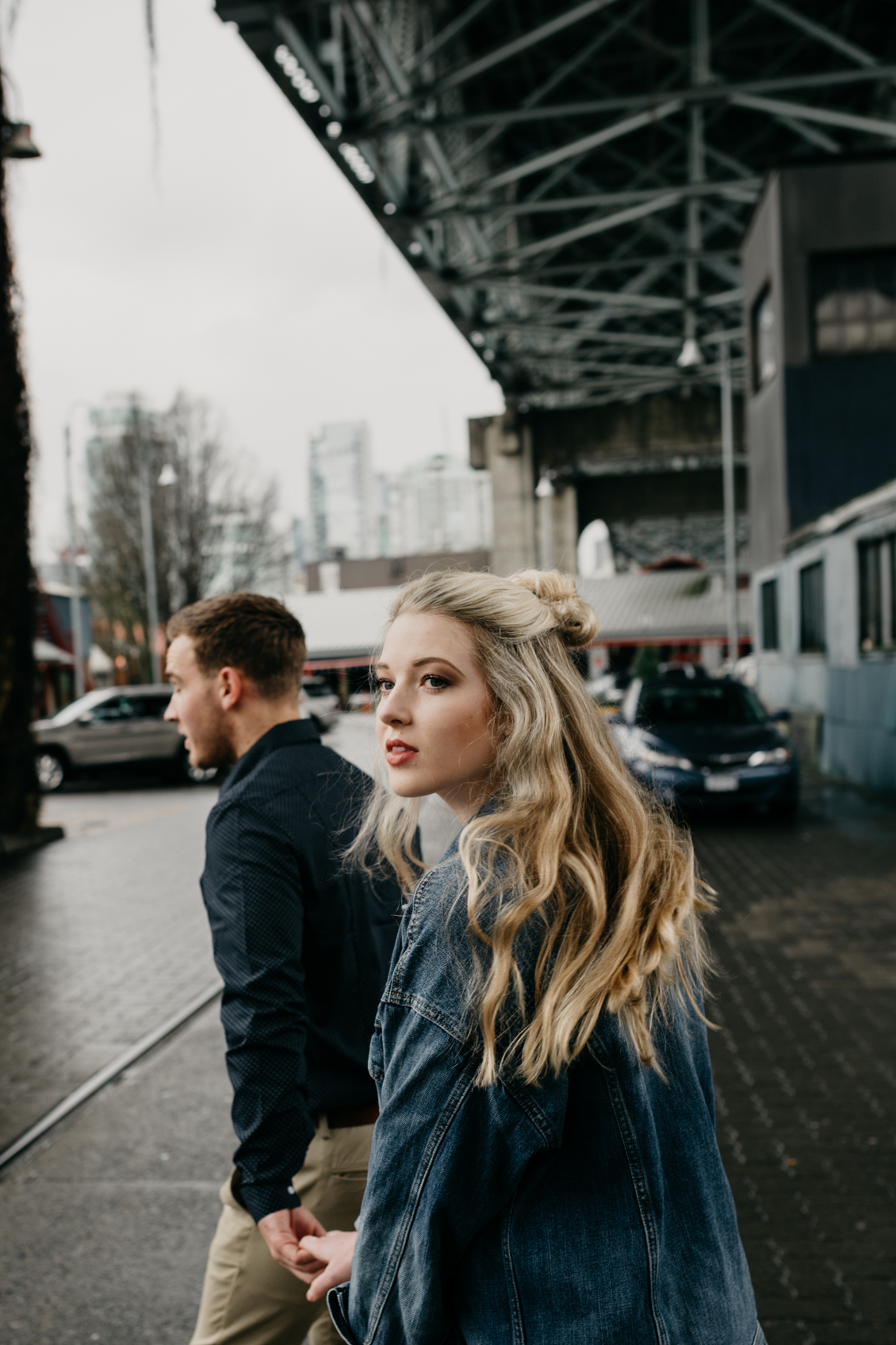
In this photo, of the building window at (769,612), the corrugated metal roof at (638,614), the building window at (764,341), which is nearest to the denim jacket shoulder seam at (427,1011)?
the building window at (764,341)

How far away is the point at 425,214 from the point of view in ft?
85.1

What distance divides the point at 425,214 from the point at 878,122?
30.0 ft

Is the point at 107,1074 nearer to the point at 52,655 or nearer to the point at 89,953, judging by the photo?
the point at 89,953

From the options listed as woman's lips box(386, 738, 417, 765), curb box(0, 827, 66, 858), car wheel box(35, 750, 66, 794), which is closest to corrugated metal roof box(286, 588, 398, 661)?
car wheel box(35, 750, 66, 794)

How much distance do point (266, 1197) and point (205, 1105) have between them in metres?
3.52

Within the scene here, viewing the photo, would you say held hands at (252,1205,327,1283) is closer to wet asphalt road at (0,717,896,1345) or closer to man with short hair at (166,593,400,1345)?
man with short hair at (166,593,400,1345)

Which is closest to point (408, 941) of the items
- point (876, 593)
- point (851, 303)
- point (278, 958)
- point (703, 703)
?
point (278, 958)

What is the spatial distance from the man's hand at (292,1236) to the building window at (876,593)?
48.0ft

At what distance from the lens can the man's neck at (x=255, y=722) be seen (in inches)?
98.0

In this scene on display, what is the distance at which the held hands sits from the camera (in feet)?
6.23

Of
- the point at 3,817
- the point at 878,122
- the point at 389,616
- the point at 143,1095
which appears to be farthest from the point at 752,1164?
the point at 878,122

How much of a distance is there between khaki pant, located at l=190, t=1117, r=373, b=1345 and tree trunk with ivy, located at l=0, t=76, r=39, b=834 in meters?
12.2

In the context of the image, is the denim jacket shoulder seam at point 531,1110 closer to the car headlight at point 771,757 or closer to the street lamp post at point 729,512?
the car headlight at point 771,757

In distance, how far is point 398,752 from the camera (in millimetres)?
1545
